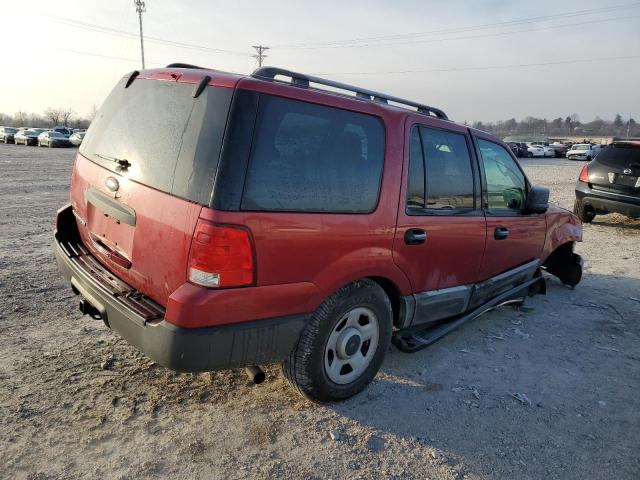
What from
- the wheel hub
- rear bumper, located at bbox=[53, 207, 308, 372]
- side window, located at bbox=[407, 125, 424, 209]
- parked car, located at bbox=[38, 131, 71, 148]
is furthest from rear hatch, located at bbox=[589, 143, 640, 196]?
parked car, located at bbox=[38, 131, 71, 148]

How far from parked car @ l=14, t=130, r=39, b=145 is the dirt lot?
1647 inches

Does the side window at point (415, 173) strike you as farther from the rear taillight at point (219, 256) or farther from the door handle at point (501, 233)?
the rear taillight at point (219, 256)

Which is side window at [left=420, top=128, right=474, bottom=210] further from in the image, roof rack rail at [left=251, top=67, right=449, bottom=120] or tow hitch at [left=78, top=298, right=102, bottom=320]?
tow hitch at [left=78, top=298, right=102, bottom=320]

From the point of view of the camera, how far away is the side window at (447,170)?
331 centimetres

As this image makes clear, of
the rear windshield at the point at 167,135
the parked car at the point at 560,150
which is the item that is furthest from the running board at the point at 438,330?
the parked car at the point at 560,150

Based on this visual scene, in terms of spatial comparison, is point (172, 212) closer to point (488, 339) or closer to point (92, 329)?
point (92, 329)

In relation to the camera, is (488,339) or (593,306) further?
(593,306)

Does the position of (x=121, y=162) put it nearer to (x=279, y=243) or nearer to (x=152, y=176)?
(x=152, y=176)

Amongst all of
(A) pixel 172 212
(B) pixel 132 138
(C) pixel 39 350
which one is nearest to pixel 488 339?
(A) pixel 172 212

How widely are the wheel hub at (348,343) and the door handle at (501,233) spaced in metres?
1.75

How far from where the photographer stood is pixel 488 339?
4164 mm

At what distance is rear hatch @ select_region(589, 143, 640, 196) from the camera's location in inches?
343

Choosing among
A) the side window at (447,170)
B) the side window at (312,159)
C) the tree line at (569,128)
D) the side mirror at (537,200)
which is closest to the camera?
the side window at (312,159)

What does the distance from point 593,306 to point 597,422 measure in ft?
8.16
